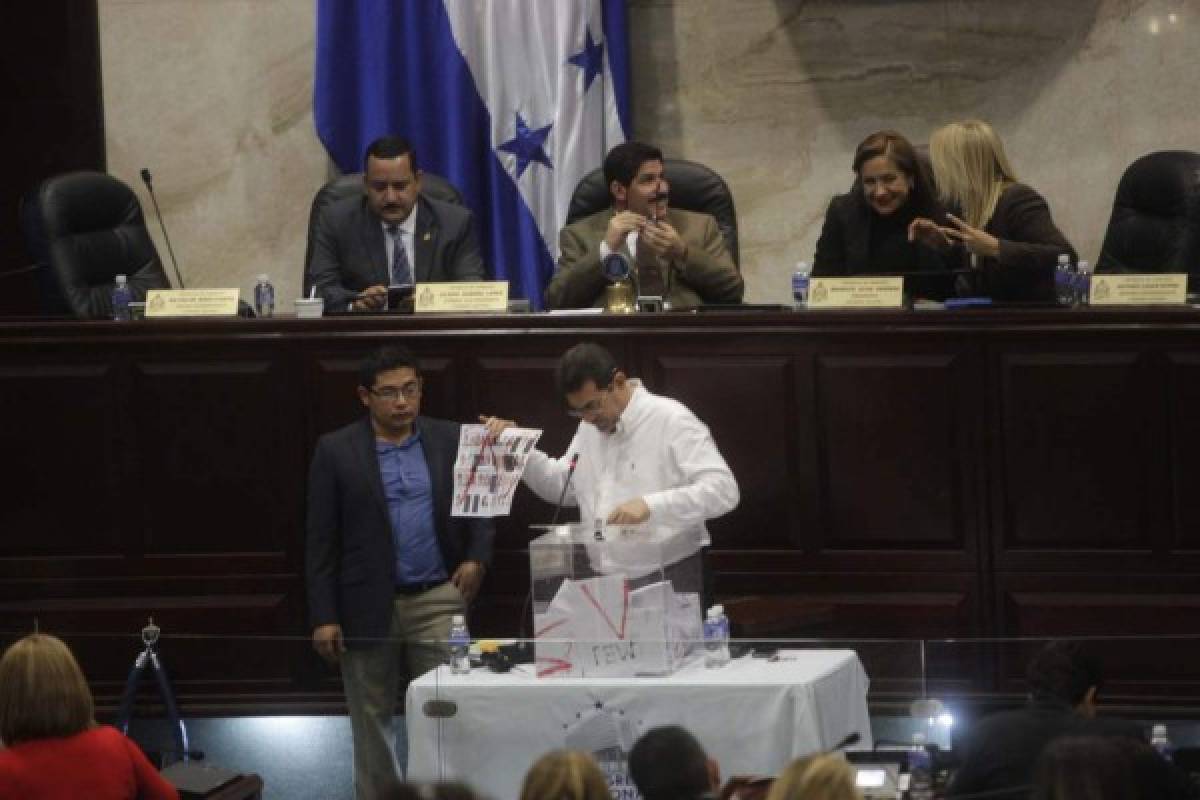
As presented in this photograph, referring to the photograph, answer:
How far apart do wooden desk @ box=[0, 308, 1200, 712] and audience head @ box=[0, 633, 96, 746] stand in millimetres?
2944

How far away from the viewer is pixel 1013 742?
5.87 m

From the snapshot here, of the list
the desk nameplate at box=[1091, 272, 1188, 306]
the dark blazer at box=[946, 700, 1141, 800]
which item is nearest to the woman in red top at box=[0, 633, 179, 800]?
the dark blazer at box=[946, 700, 1141, 800]

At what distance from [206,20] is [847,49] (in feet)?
9.56

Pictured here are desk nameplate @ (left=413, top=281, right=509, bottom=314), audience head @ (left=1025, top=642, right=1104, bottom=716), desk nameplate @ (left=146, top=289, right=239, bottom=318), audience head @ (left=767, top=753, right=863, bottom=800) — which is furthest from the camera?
desk nameplate @ (left=146, top=289, right=239, bottom=318)

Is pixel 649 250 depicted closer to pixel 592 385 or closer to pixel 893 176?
pixel 893 176

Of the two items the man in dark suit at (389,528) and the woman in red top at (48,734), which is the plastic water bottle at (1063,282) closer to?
the man in dark suit at (389,528)

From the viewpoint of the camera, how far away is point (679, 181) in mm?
9789

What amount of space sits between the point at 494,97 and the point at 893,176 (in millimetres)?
2860

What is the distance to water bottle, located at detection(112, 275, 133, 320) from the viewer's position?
9.38m

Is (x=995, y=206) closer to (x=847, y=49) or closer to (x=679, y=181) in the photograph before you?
(x=679, y=181)

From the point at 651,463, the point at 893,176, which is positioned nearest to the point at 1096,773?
the point at 651,463

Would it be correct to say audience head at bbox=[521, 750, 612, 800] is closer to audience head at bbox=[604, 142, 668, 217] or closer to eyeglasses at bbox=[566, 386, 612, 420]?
eyeglasses at bbox=[566, 386, 612, 420]

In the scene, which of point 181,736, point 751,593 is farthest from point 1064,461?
point 181,736

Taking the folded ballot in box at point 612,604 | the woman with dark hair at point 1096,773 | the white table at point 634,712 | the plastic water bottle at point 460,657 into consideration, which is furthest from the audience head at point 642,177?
the woman with dark hair at point 1096,773
